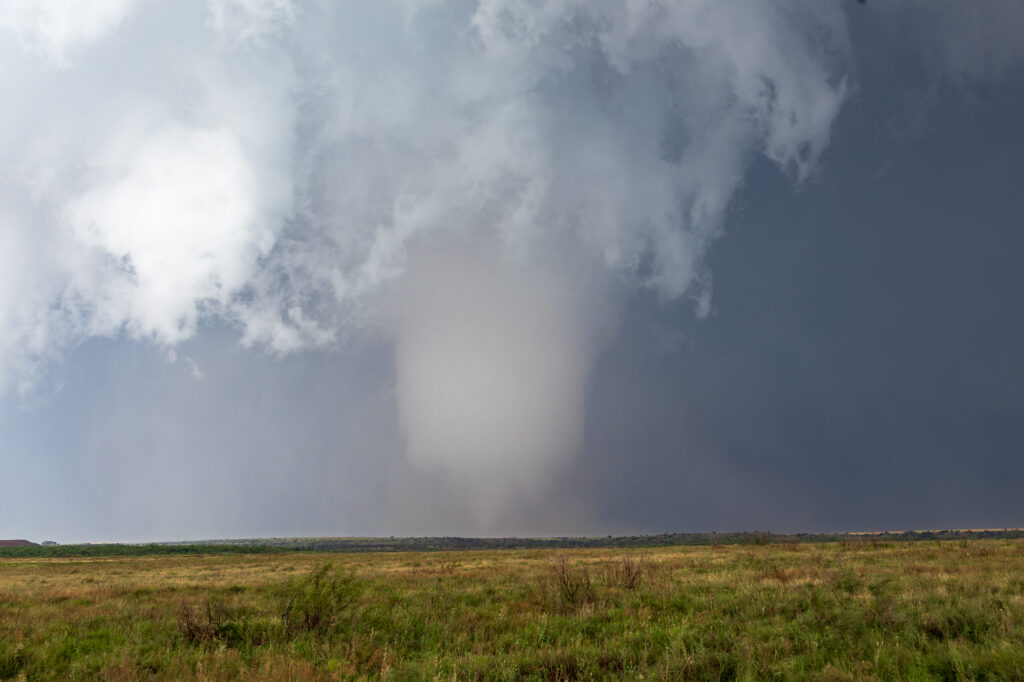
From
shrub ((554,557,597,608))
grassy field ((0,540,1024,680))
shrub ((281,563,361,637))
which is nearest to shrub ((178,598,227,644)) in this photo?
grassy field ((0,540,1024,680))

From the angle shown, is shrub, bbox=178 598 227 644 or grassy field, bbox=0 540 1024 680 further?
shrub, bbox=178 598 227 644

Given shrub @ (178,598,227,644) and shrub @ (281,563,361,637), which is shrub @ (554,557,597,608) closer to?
shrub @ (281,563,361,637)

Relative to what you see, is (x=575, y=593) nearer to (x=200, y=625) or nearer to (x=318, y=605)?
(x=318, y=605)

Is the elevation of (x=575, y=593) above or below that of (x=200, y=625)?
below

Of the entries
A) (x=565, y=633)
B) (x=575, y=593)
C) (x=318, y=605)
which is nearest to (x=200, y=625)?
(x=318, y=605)

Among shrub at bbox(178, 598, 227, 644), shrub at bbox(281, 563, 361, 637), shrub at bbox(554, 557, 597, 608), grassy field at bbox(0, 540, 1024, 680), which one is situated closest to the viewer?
grassy field at bbox(0, 540, 1024, 680)

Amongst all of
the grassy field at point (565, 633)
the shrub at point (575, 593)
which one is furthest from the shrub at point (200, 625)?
the shrub at point (575, 593)

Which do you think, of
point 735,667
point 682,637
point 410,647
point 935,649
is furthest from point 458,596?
point 935,649

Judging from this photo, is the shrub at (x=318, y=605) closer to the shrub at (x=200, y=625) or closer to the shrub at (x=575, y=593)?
the shrub at (x=200, y=625)

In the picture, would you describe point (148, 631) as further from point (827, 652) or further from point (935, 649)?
point (935, 649)

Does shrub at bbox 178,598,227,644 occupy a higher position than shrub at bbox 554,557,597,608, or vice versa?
shrub at bbox 178,598,227,644

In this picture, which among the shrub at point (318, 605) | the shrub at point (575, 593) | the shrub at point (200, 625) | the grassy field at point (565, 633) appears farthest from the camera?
the shrub at point (575, 593)

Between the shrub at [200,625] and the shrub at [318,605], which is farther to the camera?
the shrub at [318,605]

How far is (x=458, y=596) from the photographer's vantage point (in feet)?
52.0
